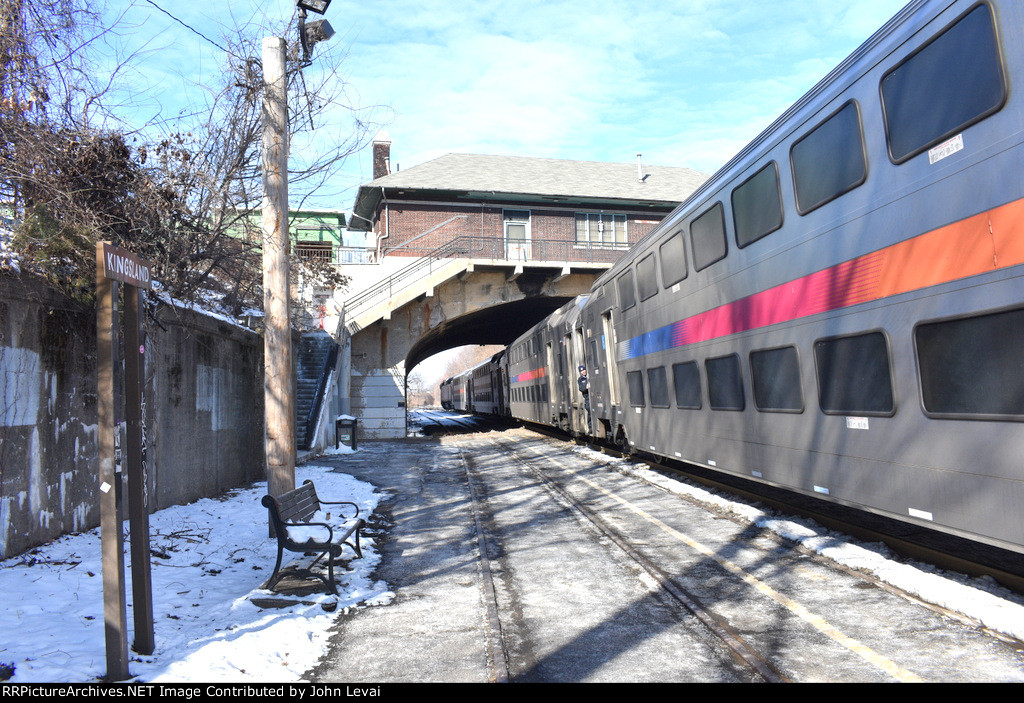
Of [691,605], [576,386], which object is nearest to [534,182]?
[576,386]

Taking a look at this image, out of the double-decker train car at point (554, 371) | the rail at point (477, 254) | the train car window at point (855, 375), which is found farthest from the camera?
the rail at point (477, 254)

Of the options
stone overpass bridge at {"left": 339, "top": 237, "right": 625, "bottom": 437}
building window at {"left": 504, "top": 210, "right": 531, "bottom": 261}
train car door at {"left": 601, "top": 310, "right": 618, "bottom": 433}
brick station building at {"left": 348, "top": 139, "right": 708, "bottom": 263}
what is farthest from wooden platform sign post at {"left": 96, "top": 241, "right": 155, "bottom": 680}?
building window at {"left": 504, "top": 210, "right": 531, "bottom": 261}

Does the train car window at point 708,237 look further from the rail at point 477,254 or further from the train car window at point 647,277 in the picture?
the rail at point 477,254

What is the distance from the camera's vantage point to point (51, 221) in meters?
7.48

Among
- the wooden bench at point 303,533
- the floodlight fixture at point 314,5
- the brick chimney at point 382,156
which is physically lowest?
the wooden bench at point 303,533

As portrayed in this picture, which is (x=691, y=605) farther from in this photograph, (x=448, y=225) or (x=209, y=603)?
(x=448, y=225)

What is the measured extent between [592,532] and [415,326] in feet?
67.7

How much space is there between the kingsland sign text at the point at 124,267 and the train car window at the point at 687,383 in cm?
730

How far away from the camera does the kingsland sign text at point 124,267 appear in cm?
433

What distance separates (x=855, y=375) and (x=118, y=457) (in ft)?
19.1

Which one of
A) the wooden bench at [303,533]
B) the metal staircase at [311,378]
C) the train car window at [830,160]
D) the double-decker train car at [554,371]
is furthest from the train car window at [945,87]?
the metal staircase at [311,378]

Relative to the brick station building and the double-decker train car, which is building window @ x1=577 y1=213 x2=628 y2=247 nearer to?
the brick station building

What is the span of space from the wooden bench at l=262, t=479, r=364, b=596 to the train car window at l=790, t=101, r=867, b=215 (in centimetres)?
563

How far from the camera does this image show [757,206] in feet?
26.1
